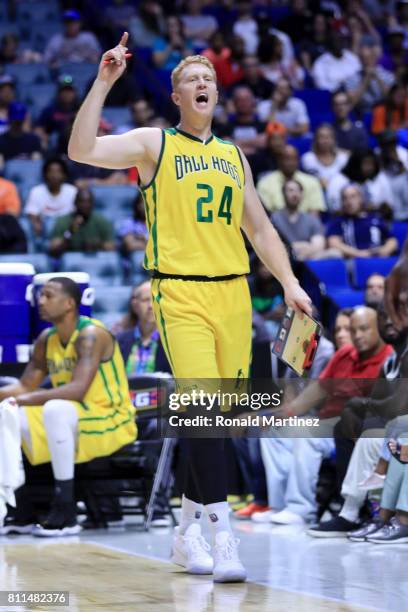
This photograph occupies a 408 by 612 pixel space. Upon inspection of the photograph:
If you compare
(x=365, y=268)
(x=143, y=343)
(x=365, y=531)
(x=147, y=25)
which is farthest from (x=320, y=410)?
(x=147, y=25)

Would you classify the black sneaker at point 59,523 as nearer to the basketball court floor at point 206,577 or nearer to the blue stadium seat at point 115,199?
the basketball court floor at point 206,577

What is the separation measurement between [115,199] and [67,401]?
5.26m

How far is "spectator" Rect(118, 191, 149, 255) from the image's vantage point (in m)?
11.3

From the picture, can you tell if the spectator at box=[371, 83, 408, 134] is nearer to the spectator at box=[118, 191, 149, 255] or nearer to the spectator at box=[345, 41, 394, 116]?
the spectator at box=[345, 41, 394, 116]

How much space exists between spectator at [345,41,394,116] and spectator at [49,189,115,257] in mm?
5086

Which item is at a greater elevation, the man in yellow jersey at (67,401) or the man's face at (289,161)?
the man's face at (289,161)

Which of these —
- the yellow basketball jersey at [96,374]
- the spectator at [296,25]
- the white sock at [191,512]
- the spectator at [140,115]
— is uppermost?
the spectator at [296,25]

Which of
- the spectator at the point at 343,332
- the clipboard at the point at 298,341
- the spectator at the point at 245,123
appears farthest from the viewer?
the spectator at the point at 245,123

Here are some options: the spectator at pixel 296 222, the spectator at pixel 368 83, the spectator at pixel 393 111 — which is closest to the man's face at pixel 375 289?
the spectator at pixel 296 222

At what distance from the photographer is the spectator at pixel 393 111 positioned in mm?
14547

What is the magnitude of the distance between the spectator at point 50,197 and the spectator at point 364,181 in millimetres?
2657

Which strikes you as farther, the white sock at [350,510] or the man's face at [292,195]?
the man's face at [292,195]

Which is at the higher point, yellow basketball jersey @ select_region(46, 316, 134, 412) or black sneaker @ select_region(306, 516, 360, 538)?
yellow basketball jersey @ select_region(46, 316, 134, 412)

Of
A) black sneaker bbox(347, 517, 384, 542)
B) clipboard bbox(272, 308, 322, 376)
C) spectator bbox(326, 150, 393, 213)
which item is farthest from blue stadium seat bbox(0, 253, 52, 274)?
clipboard bbox(272, 308, 322, 376)
